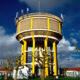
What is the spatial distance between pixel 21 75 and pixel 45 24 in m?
13.7

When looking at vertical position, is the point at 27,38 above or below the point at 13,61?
above

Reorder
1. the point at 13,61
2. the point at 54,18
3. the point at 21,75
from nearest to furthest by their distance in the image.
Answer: the point at 13,61 < the point at 21,75 < the point at 54,18

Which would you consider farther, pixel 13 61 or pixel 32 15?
pixel 32 15

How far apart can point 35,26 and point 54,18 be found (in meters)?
5.74

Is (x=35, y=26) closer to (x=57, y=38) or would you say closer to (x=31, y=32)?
(x=31, y=32)

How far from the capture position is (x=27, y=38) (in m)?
36.9

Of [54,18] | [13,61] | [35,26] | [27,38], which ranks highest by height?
[54,18]

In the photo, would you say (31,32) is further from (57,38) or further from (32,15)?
(57,38)

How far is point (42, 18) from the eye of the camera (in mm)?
36438

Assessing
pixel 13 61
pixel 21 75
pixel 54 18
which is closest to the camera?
pixel 13 61

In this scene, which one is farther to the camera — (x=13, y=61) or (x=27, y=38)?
(x=27, y=38)

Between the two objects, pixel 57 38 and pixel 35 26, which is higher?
pixel 35 26

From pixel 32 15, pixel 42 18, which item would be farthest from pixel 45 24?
pixel 32 15

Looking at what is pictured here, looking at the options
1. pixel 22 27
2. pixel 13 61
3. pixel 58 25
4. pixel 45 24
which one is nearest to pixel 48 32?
pixel 45 24
